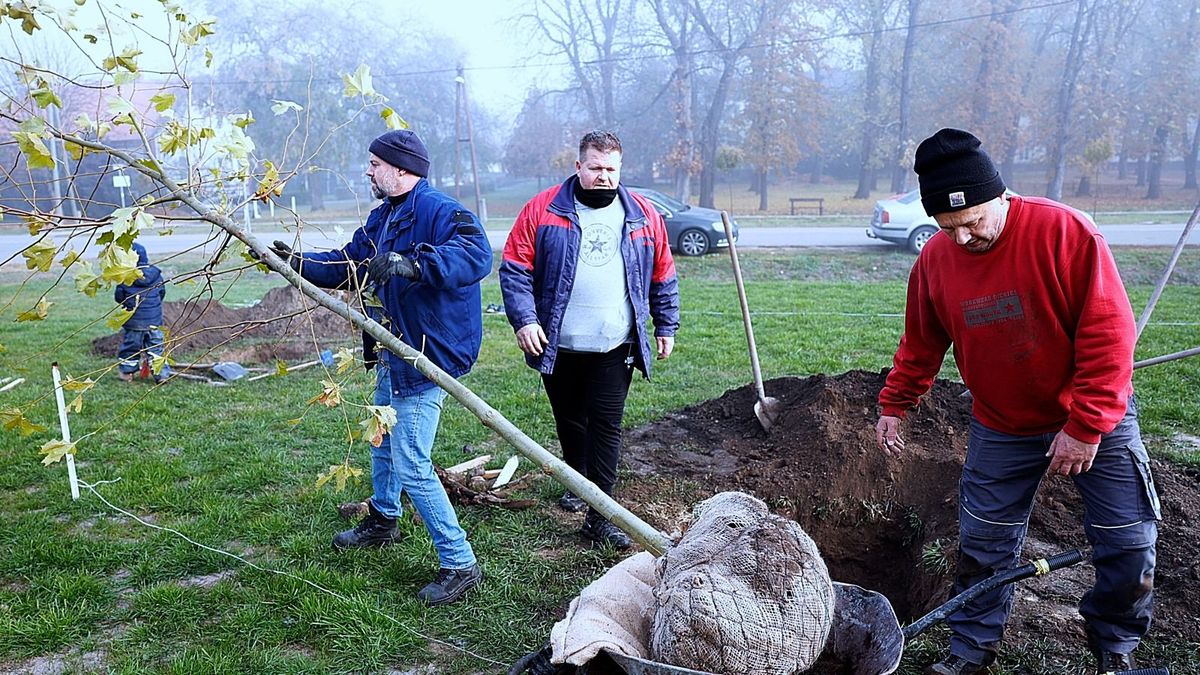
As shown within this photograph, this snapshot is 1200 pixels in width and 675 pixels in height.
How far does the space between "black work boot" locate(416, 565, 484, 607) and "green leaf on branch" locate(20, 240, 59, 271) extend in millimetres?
1965

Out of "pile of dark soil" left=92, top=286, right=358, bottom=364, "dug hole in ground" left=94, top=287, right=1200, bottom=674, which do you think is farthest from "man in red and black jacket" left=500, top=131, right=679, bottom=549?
"pile of dark soil" left=92, top=286, right=358, bottom=364

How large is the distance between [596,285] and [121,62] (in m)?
2.10

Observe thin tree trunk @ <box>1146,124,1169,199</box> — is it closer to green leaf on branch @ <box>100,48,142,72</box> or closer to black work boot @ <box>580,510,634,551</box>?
black work boot @ <box>580,510,634,551</box>

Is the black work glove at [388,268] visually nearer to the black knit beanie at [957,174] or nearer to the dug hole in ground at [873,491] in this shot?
the dug hole in ground at [873,491]

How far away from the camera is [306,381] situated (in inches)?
306

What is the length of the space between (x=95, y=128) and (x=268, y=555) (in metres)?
2.25

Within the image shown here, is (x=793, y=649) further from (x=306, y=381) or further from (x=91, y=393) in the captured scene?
(x=91, y=393)

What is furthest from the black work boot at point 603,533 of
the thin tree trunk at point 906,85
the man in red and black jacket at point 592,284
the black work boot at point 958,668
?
the thin tree trunk at point 906,85

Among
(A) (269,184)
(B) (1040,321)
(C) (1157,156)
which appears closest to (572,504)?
(A) (269,184)

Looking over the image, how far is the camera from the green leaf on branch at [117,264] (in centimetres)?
234

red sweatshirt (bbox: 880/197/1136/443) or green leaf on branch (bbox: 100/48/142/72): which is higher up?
green leaf on branch (bbox: 100/48/142/72)

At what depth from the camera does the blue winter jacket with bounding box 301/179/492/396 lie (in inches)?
138

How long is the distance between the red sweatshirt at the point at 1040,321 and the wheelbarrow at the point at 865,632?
50cm

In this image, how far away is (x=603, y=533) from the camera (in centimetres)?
420
